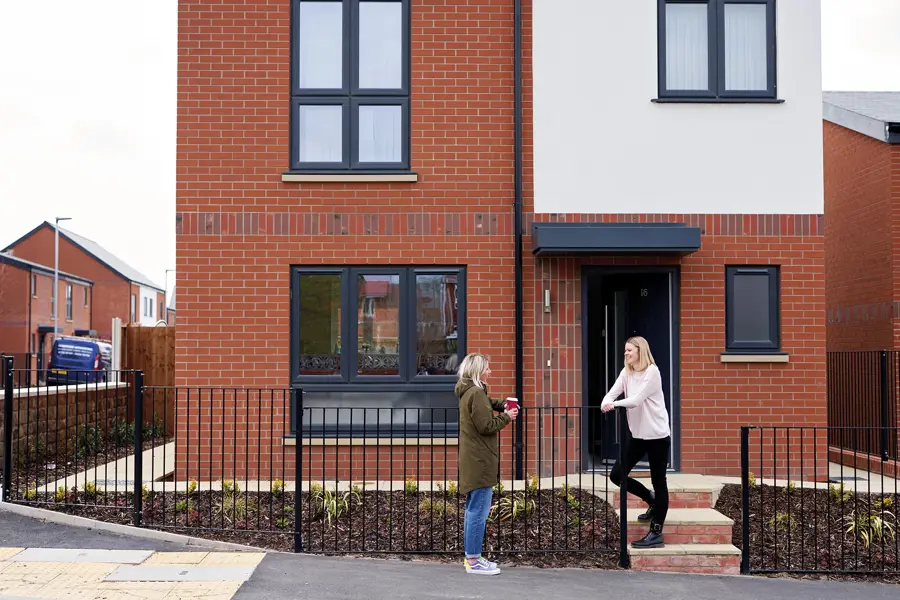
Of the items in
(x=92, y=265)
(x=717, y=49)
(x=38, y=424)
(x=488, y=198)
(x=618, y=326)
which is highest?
(x=92, y=265)

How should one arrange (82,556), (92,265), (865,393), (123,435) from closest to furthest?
1. (82,556)
2. (865,393)
3. (123,435)
4. (92,265)

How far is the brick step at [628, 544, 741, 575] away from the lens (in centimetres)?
770

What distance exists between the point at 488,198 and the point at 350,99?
204cm

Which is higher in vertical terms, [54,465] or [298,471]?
[298,471]

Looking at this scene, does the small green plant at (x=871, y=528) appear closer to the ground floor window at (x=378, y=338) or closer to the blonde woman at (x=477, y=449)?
the blonde woman at (x=477, y=449)

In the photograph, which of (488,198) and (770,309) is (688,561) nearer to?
(770,309)

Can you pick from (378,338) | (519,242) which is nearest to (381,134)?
(519,242)

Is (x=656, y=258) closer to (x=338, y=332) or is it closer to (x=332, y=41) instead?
(x=338, y=332)

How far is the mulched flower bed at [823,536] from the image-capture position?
784cm

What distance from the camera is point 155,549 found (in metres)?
7.94

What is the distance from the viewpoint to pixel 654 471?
7797 millimetres

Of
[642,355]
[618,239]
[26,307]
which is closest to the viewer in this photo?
[642,355]

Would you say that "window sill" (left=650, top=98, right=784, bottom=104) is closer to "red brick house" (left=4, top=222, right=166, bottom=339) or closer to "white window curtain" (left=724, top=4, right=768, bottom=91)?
"white window curtain" (left=724, top=4, right=768, bottom=91)

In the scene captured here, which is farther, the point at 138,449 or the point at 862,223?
the point at 862,223
